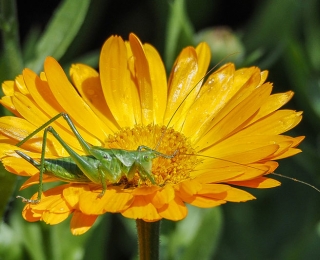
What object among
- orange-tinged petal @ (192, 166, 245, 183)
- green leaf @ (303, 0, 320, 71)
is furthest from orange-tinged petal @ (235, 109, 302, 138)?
green leaf @ (303, 0, 320, 71)

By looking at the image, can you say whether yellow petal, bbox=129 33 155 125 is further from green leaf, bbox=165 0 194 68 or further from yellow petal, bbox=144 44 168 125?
green leaf, bbox=165 0 194 68

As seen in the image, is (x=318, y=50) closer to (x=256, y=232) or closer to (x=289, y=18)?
(x=289, y=18)

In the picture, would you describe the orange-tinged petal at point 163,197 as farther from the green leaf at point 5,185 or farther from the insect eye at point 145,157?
the green leaf at point 5,185

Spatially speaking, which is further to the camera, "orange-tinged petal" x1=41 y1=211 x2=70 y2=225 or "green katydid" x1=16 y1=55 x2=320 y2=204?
"green katydid" x1=16 y1=55 x2=320 y2=204

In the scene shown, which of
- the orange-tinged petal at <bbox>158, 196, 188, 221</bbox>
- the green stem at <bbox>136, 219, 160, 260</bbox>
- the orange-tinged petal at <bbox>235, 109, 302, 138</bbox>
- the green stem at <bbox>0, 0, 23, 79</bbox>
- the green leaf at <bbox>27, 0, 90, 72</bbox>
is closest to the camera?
the orange-tinged petal at <bbox>158, 196, 188, 221</bbox>

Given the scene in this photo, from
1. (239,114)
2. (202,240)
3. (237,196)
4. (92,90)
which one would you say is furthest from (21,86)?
(202,240)

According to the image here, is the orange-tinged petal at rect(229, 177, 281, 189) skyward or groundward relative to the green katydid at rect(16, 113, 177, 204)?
groundward

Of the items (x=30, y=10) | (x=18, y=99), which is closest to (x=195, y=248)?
(x=18, y=99)

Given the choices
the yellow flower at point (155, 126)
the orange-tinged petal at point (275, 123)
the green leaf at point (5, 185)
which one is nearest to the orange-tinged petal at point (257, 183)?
the yellow flower at point (155, 126)
